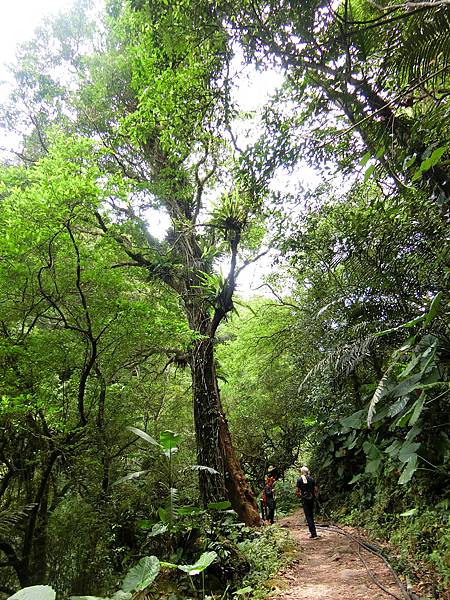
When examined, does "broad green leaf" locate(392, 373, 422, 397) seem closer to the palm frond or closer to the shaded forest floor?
the shaded forest floor

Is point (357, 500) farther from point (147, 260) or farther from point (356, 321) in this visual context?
point (147, 260)

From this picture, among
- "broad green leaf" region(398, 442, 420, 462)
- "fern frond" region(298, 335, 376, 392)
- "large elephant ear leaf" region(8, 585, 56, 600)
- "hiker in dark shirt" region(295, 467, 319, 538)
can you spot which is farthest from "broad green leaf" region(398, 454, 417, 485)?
"large elephant ear leaf" region(8, 585, 56, 600)

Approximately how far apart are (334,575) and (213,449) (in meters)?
2.55

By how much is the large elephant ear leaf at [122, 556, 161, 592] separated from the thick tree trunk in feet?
8.83

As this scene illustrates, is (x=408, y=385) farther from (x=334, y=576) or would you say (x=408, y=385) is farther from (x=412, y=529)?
(x=334, y=576)

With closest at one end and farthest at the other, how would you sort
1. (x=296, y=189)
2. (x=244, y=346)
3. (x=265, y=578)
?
(x=265, y=578)
(x=296, y=189)
(x=244, y=346)

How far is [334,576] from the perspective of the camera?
436cm

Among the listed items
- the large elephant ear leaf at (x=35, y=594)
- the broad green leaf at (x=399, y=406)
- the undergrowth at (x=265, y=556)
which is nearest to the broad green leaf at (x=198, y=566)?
the undergrowth at (x=265, y=556)

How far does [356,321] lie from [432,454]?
239 centimetres

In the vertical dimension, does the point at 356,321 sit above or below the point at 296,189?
below

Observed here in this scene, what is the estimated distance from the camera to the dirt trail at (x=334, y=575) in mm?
3738

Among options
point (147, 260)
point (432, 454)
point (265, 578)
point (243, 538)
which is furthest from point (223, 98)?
point (243, 538)

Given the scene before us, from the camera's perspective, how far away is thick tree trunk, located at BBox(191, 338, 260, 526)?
604cm

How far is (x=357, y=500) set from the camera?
7348 millimetres
